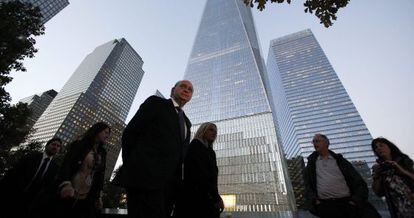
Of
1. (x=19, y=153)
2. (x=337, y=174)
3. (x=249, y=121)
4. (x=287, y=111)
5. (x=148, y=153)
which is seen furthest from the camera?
(x=287, y=111)

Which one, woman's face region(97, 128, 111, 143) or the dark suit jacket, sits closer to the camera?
the dark suit jacket

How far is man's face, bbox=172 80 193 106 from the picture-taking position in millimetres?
2502

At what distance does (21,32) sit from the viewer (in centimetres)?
1184

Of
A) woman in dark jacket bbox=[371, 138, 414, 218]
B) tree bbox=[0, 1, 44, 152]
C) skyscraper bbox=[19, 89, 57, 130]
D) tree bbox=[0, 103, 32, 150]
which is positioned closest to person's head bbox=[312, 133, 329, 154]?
woman in dark jacket bbox=[371, 138, 414, 218]

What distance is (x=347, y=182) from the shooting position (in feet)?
10.1

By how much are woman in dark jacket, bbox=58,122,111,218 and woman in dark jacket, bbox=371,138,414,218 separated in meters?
4.02

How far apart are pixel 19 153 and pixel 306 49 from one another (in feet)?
487

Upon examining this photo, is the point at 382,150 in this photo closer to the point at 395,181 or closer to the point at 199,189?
the point at 395,181

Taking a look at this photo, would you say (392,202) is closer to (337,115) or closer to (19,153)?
(19,153)

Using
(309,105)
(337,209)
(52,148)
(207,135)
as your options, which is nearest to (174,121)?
(207,135)

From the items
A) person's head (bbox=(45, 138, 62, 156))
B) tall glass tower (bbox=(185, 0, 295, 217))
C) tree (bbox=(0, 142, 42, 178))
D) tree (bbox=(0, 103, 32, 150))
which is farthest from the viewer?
tall glass tower (bbox=(185, 0, 295, 217))

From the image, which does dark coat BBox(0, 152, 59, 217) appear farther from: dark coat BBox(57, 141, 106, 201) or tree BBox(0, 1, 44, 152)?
tree BBox(0, 1, 44, 152)

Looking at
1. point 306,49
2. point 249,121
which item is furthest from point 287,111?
point 249,121

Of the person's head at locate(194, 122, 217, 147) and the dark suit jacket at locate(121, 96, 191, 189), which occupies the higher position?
the person's head at locate(194, 122, 217, 147)
